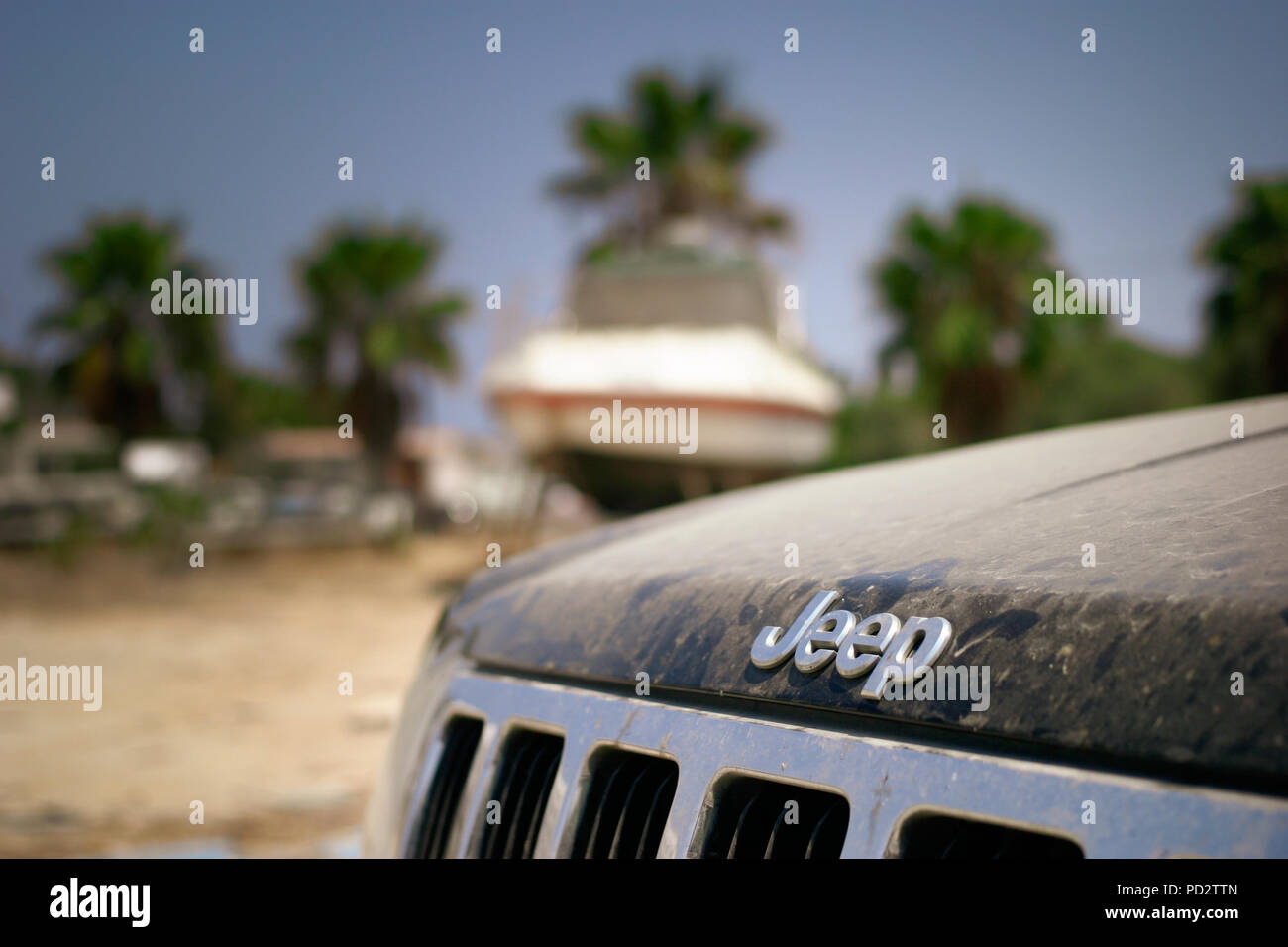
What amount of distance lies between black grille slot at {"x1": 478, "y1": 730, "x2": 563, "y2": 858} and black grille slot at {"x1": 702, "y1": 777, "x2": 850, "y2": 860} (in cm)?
30

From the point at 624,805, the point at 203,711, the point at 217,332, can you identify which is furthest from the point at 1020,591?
the point at 217,332

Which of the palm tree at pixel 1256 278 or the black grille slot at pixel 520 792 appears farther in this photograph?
the palm tree at pixel 1256 278

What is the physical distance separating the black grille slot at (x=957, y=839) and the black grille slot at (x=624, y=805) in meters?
0.31

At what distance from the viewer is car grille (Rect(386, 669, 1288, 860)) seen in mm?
817

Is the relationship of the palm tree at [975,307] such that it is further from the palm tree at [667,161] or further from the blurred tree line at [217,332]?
the blurred tree line at [217,332]

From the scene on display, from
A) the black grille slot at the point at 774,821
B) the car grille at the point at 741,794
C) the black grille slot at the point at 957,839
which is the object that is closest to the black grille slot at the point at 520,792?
the car grille at the point at 741,794

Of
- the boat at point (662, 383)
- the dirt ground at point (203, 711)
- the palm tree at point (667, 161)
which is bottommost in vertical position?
the dirt ground at point (203, 711)

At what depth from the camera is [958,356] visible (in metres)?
20.7

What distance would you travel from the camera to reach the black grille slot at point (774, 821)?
1.02 m

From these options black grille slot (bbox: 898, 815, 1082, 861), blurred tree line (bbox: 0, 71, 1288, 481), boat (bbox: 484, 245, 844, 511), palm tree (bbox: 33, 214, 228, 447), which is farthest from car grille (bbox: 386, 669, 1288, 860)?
palm tree (bbox: 33, 214, 228, 447)

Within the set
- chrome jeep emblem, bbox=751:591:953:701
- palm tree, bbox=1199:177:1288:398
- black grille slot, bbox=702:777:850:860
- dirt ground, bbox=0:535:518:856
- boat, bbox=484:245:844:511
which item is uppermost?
palm tree, bbox=1199:177:1288:398

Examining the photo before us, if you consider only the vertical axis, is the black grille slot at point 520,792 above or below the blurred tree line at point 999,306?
below

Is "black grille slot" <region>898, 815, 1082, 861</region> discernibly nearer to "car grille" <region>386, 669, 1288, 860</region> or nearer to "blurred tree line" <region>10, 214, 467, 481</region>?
"car grille" <region>386, 669, 1288, 860</region>
